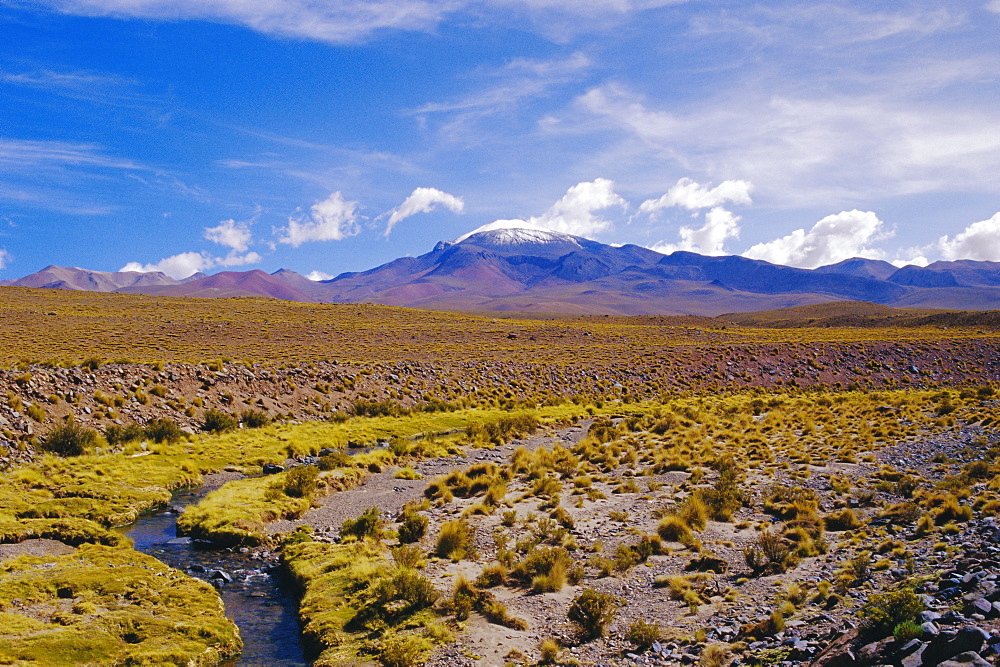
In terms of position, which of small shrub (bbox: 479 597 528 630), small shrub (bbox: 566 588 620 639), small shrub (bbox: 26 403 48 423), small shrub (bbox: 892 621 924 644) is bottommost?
small shrub (bbox: 479 597 528 630)

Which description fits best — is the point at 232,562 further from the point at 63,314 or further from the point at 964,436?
the point at 63,314

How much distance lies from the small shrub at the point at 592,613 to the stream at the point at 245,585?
4916 mm

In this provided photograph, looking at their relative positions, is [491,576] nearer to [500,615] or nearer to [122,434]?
[500,615]

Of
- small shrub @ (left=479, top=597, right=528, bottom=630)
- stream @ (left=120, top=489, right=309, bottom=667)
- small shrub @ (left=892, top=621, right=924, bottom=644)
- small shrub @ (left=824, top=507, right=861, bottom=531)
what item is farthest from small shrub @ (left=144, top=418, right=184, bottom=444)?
small shrub @ (left=892, top=621, right=924, bottom=644)

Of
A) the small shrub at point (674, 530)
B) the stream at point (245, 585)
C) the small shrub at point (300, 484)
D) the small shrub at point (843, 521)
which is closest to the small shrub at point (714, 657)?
the small shrub at point (674, 530)

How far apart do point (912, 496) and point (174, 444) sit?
2767 cm

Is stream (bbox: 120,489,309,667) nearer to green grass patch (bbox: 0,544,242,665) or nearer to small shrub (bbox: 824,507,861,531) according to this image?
green grass patch (bbox: 0,544,242,665)

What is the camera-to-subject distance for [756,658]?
9.29m

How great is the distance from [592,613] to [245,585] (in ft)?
26.4

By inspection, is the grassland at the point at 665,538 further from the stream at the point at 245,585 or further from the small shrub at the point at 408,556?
the stream at the point at 245,585

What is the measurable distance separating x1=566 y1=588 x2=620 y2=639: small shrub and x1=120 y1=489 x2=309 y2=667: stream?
16.1 ft

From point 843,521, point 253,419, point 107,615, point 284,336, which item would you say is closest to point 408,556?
point 107,615

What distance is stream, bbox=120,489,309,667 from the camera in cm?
1095

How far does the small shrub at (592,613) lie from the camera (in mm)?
10742
